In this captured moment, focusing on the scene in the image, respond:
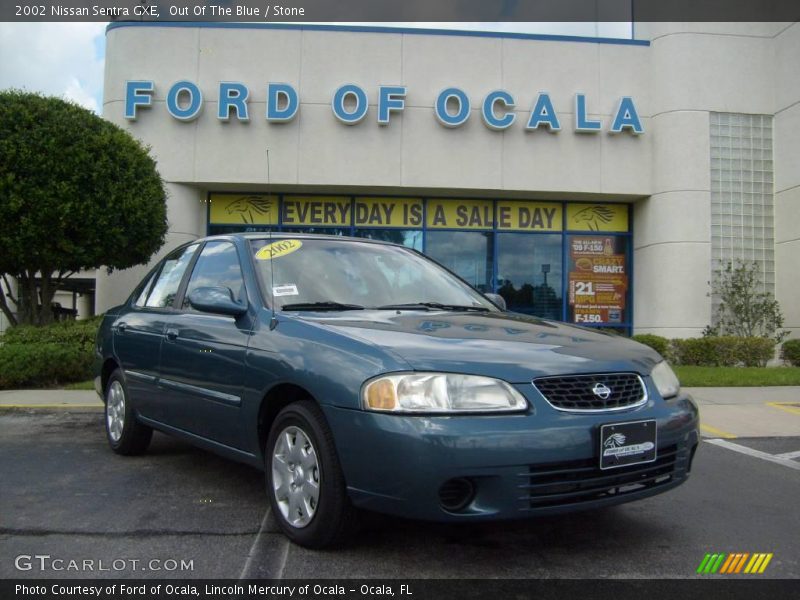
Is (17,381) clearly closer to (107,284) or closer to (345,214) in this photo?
(107,284)

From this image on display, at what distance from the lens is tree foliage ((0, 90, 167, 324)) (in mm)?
9469

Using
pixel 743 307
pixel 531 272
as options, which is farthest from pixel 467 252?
pixel 743 307

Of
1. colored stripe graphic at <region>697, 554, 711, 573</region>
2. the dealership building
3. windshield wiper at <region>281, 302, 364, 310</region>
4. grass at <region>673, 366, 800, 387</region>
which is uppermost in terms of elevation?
the dealership building

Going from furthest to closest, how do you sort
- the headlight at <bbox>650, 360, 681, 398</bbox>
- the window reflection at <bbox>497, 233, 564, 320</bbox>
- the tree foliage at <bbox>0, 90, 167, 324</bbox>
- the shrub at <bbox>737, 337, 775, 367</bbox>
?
the window reflection at <bbox>497, 233, 564, 320</bbox> < the shrub at <bbox>737, 337, 775, 367</bbox> < the tree foliage at <bbox>0, 90, 167, 324</bbox> < the headlight at <bbox>650, 360, 681, 398</bbox>

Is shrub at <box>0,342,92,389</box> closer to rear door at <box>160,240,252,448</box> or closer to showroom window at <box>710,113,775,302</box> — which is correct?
rear door at <box>160,240,252,448</box>

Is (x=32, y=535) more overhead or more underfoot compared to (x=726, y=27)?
more underfoot

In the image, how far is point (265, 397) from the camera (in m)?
3.49

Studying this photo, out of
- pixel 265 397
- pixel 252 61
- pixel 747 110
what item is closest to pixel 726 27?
pixel 747 110

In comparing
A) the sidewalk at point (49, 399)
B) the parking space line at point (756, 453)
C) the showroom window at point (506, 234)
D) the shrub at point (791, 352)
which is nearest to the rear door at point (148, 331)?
the sidewalk at point (49, 399)

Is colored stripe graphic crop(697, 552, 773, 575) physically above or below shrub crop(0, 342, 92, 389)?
below

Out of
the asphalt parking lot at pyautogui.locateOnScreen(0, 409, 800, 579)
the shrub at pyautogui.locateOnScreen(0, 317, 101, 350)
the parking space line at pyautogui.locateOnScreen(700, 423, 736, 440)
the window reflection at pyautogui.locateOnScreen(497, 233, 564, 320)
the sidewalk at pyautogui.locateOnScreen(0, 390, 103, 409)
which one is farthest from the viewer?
the window reflection at pyautogui.locateOnScreen(497, 233, 564, 320)

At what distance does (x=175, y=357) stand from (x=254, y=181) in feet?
33.9

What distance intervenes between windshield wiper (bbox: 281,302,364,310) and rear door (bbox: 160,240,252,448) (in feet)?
0.81

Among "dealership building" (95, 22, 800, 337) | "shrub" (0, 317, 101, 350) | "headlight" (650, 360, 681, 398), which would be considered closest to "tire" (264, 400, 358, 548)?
"headlight" (650, 360, 681, 398)
